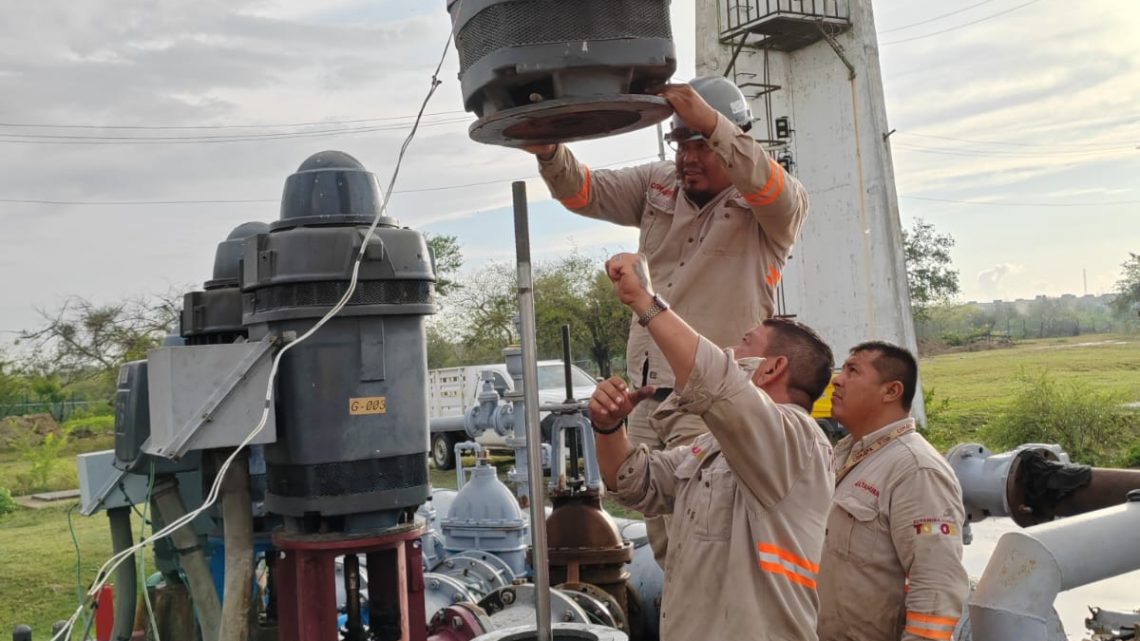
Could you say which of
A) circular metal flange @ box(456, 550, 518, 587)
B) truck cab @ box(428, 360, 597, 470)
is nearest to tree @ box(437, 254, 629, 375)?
truck cab @ box(428, 360, 597, 470)

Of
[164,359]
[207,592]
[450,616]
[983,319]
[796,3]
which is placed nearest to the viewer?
[164,359]

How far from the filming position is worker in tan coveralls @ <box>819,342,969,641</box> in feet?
A: 10.6

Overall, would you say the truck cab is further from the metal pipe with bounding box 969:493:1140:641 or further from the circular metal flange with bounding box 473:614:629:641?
the metal pipe with bounding box 969:493:1140:641

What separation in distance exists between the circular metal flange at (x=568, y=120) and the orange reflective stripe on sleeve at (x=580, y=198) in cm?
88

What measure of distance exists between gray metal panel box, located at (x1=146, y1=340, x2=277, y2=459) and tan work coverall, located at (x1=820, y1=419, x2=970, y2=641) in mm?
1869

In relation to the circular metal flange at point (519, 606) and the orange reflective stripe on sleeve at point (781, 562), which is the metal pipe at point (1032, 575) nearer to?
the orange reflective stripe on sleeve at point (781, 562)

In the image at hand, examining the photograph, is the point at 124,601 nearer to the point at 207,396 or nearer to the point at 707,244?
the point at 207,396

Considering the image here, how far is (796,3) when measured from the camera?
49.8 feet

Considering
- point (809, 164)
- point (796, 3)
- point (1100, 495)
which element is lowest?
point (1100, 495)

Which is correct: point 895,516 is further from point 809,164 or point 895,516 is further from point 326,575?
point 809,164

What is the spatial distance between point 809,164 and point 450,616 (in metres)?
13.1

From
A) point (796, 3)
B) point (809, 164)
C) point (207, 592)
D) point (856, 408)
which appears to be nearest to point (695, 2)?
point (796, 3)

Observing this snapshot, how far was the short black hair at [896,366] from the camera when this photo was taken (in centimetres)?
378

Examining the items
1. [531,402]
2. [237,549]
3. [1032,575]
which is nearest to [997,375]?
[1032,575]
